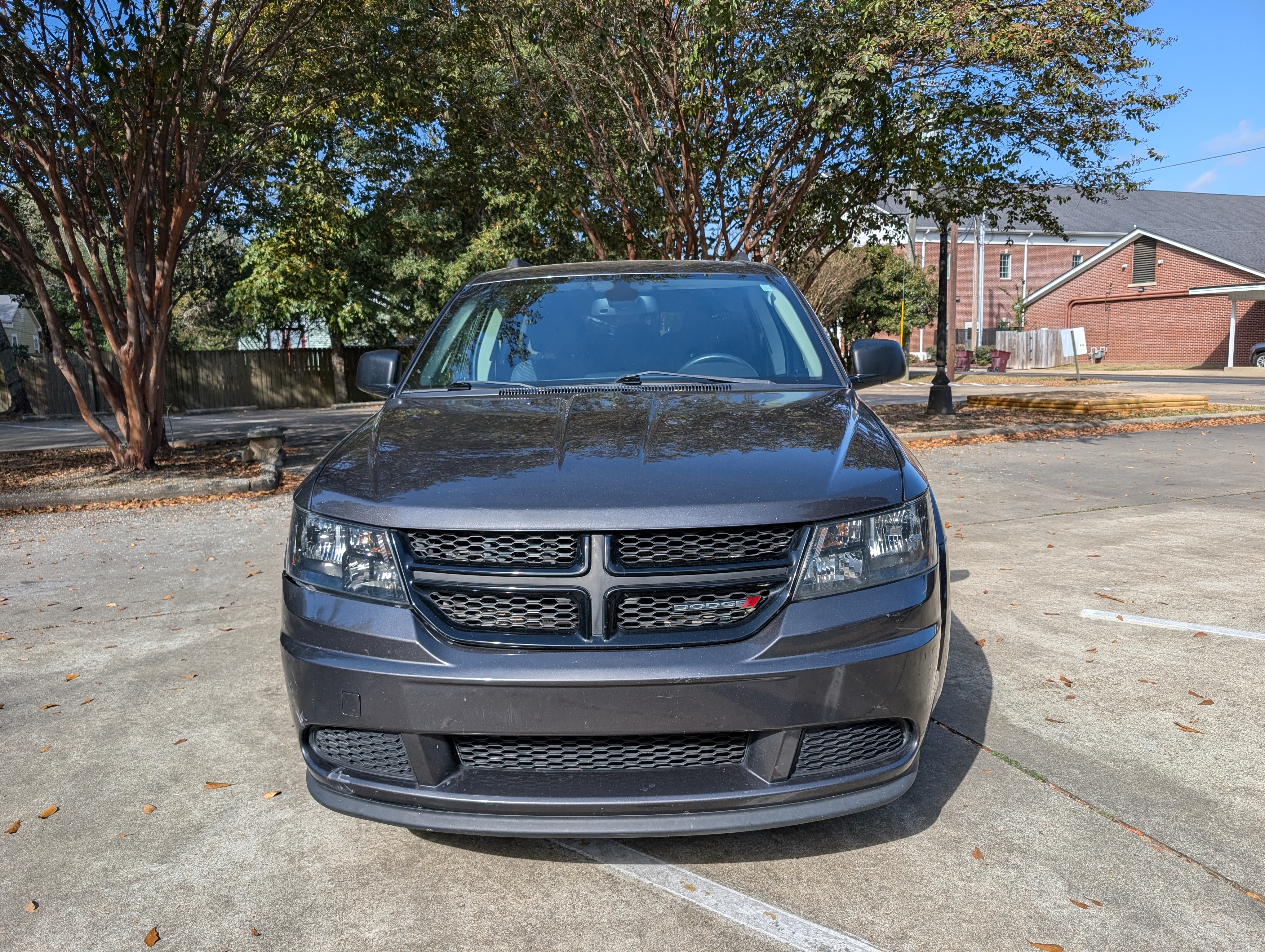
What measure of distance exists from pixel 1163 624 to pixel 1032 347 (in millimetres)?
46926

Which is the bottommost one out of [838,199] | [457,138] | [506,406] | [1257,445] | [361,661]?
[1257,445]

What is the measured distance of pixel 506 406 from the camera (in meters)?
3.29

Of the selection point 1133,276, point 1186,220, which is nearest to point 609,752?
point 1133,276

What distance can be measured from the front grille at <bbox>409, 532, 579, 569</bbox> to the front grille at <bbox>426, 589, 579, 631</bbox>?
69 millimetres

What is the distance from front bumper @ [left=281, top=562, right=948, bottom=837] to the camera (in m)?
2.27

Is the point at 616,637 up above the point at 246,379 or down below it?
below

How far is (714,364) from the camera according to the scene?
3.75 meters

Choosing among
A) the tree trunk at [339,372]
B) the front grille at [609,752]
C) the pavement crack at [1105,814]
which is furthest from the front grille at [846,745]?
the tree trunk at [339,372]

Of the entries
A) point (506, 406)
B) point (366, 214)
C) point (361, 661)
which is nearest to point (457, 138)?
point (366, 214)

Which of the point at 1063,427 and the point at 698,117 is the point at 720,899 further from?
the point at 1063,427

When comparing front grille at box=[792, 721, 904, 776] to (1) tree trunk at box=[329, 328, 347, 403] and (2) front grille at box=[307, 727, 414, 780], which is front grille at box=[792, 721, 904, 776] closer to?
(2) front grille at box=[307, 727, 414, 780]

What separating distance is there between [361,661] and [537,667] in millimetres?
463

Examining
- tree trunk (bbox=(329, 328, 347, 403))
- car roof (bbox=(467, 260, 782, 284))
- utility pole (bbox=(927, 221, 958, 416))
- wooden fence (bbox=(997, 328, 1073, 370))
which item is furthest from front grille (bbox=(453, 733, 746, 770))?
wooden fence (bbox=(997, 328, 1073, 370))

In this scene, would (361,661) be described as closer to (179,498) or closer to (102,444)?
(179,498)
